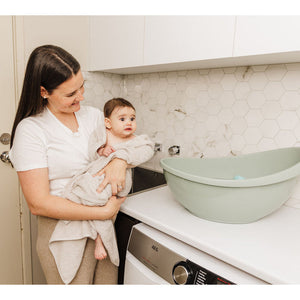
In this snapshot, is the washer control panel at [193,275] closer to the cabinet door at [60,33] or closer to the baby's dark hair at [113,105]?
the baby's dark hair at [113,105]

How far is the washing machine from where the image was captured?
2.48ft

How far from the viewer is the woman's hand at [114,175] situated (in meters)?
0.93

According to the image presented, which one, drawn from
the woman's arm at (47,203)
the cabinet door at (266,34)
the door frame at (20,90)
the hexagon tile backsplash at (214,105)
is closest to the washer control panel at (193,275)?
the woman's arm at (47,203)

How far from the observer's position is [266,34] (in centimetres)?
84

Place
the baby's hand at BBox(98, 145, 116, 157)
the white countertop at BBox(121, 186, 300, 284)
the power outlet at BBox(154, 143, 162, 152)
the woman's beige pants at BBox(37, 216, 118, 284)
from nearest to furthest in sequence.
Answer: the white countertop at BBox(121, 186, 300, 284) < the woman's beige pants at BBox(37, 216, 118, 284) < the baby's hand at BBox(98, 145, 116, 157) < the power outlet at BBox(154, 143, 162, 152)

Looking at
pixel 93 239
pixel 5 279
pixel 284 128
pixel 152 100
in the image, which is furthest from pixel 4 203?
pixel 284 128

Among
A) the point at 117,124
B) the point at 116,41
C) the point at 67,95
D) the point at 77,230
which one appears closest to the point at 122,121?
the point at 117,124

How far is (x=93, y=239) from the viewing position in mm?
959

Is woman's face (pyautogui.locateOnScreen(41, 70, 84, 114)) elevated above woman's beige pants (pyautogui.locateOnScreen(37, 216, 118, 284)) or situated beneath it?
elevated above

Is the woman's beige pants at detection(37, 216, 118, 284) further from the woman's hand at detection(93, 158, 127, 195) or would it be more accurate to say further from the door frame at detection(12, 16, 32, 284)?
the door frame at detection(12, 16, 32, 284)

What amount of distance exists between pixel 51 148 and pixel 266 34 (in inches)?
34.1

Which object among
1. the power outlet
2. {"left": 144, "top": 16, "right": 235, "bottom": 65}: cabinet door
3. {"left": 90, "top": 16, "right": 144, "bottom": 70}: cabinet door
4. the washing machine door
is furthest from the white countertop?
{"left": 90, "top": 16, "right": 144, "bottom": 70}: cabinet door

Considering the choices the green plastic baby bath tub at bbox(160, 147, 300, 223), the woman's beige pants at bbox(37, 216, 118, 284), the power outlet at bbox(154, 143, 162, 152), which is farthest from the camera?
the power outlet at bbox(154, 143, 162, 152)

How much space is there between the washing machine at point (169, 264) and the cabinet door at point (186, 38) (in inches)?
29.4
